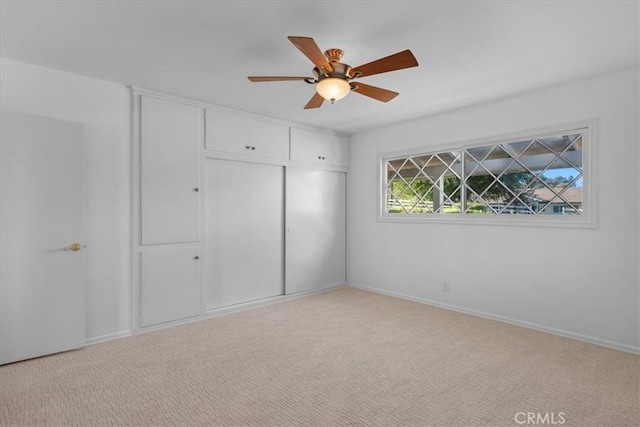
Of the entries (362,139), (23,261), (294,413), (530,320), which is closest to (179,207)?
(23,261)

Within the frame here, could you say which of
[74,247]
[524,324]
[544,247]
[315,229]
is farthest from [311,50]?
[524,324]

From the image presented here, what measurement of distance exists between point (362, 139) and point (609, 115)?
2941 millimetres

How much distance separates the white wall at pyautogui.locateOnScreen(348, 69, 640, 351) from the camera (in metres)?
3.03

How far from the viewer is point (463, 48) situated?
2.64 meters

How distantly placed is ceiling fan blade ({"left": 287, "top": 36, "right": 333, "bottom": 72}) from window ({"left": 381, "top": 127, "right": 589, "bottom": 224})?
249 centimetres

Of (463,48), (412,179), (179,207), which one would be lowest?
(179,207)

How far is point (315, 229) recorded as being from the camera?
507 centimetres

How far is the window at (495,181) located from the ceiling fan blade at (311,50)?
2.49 meters

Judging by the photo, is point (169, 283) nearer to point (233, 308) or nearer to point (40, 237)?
point (233, 308)

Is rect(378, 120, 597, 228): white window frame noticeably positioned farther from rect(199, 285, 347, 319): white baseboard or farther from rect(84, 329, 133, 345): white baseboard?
rect(84, 329, 133, 345): white baseboard

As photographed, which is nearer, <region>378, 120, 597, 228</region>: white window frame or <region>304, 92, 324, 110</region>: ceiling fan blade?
<region>304, 92, 324, 110</region>: ceiling fan blade

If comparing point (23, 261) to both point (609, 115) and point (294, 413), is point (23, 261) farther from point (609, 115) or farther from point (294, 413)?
point (609, 115)

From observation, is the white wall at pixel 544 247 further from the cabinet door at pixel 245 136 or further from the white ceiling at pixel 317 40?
the cabinet door at pixel 245 136

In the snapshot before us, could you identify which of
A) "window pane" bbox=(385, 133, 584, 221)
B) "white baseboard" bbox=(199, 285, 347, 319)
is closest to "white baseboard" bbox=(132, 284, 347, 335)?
"white baseboard" bbox=(199, 285, 347, 319)
